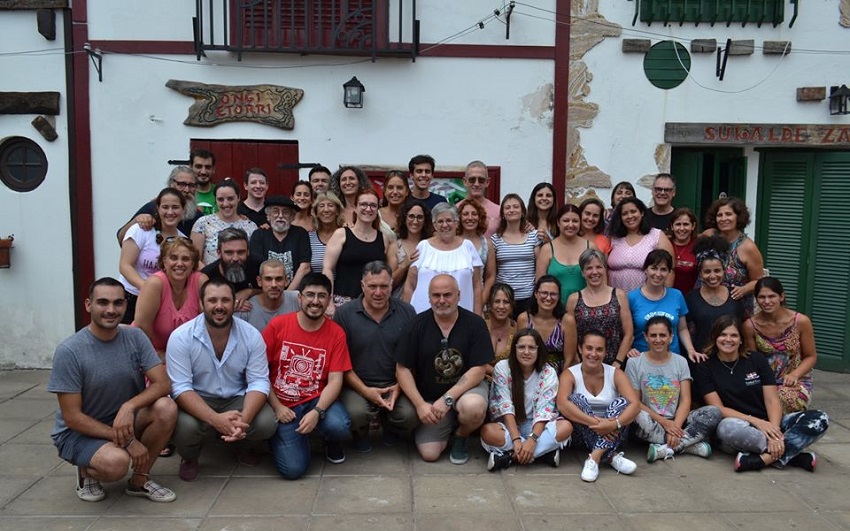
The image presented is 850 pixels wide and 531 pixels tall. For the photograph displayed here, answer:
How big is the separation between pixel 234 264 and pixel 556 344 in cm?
226

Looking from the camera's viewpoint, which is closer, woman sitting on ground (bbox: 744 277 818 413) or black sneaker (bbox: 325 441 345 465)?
black sneaker (bbox: 325 441 345 465)

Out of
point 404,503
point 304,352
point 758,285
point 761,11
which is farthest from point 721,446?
point 761,11

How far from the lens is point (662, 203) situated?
584cm

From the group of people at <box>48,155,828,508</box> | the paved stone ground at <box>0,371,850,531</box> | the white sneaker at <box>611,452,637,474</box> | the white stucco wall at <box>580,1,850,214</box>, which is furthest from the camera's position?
the white stucco wall at <box>580,1,850,214</box>

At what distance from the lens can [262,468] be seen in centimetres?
464

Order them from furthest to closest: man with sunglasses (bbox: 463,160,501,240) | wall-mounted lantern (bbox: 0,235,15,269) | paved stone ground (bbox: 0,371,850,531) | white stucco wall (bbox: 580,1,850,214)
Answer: white stucco wall (bbox: 580,1,850,214) → wall-mounted lantern (bbox: 0,235,15,269) → man with sunglasses (bbox: 463,160,501,240) → paved stone ground (bbox: 0,371,850,531)

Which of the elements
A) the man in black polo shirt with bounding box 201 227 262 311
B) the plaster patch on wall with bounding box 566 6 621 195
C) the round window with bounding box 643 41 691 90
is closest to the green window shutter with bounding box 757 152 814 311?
the round window with bounding box 643 41 691 90

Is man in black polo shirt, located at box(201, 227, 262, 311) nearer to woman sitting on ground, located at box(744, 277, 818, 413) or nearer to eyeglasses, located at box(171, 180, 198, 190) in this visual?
eyeglasses, located at box(171, 180, 198, 190)

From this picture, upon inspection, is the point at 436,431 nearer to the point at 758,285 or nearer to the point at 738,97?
the point at 758,285

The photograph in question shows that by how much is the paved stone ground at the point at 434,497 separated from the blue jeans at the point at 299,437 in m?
0.09

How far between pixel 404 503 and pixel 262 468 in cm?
106

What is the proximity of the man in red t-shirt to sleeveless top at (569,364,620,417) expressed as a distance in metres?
1.50

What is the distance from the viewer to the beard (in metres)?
4.79

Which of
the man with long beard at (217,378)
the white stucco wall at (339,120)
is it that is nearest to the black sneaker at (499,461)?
the man with long beard at (217,378)
